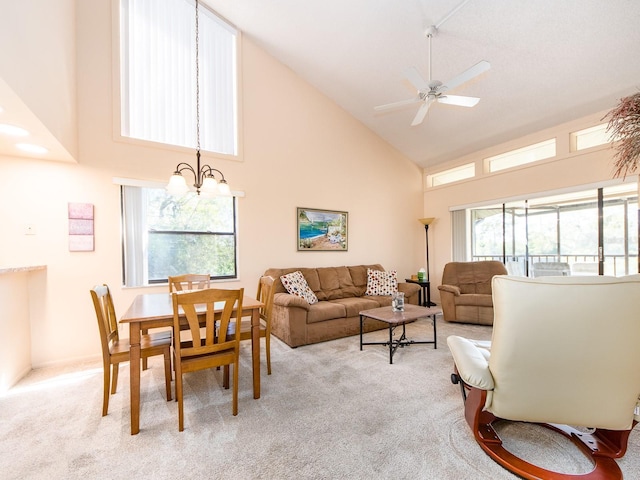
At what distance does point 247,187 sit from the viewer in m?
4.27

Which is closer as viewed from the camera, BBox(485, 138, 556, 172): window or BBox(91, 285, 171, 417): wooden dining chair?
BBox(91, 285, 171, 417): wooden dining chair

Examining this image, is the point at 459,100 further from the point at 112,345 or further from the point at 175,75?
the point at 112,345

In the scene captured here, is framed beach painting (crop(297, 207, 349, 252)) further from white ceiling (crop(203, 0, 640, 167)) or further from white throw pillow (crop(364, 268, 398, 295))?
white ceiling (crop(203, 0, 640, 167))

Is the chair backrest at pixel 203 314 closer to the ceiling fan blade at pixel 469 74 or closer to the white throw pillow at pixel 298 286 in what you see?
the white throw pillow at pixel 298 286

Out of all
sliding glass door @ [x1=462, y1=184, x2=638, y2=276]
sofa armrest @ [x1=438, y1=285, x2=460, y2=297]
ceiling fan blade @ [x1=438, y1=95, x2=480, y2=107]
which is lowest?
sofa armrest @ [x1=438, y1=285, x2=460, y2=297]

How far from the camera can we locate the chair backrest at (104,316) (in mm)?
1989

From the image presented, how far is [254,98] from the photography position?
14.5 ft

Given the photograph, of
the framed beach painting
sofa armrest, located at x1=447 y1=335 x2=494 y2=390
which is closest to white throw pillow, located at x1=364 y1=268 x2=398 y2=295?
the framed beach painting

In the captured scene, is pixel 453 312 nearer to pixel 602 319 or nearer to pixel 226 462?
pixel 602 319

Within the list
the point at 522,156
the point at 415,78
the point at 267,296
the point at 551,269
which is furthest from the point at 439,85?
the point at 551,269

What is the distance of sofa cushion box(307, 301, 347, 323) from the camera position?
3680 mm

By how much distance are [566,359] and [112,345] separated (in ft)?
9.79

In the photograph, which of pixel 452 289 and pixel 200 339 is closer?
pixel 200 339

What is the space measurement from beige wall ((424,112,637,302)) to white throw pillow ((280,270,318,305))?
317 cm
